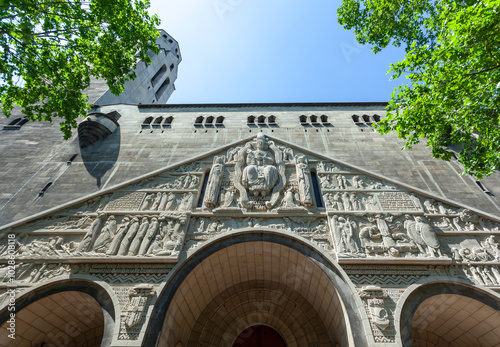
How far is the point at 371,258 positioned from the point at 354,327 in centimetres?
193

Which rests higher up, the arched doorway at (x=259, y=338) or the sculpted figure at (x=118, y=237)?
the sculpted figure at (x=118, y=237)

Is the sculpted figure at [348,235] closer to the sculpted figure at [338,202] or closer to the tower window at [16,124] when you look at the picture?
the sculpted figure at [338,202]

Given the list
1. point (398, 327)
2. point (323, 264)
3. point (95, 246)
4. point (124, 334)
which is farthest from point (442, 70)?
point (95, 246)

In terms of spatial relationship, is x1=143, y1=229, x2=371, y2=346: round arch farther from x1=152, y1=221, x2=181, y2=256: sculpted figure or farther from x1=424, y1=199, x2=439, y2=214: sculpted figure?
x1=424, y1=199, x2=439, y2=214: sculpted figure

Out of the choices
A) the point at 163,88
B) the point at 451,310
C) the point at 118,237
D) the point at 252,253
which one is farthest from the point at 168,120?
the point at 163,88

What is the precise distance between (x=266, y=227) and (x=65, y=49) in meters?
10.5

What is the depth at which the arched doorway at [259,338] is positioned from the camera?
336 inches

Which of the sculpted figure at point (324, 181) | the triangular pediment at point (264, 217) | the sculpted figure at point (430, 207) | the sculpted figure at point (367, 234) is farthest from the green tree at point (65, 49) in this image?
the sculpted figure at point (430, 207)

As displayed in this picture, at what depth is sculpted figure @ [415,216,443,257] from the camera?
7.14m

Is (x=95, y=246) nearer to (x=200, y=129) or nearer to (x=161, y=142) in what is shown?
(x=161, y=142)

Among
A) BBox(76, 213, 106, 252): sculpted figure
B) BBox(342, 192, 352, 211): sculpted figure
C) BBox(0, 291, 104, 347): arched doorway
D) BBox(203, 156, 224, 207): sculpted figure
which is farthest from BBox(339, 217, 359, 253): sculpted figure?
BBox(76, 213, 106, 252): sculpted figure

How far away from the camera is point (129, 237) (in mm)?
7781

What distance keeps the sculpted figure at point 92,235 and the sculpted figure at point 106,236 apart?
165 millimetres

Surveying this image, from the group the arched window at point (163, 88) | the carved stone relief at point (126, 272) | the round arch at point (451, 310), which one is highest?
the arched window at point (163, 88)
